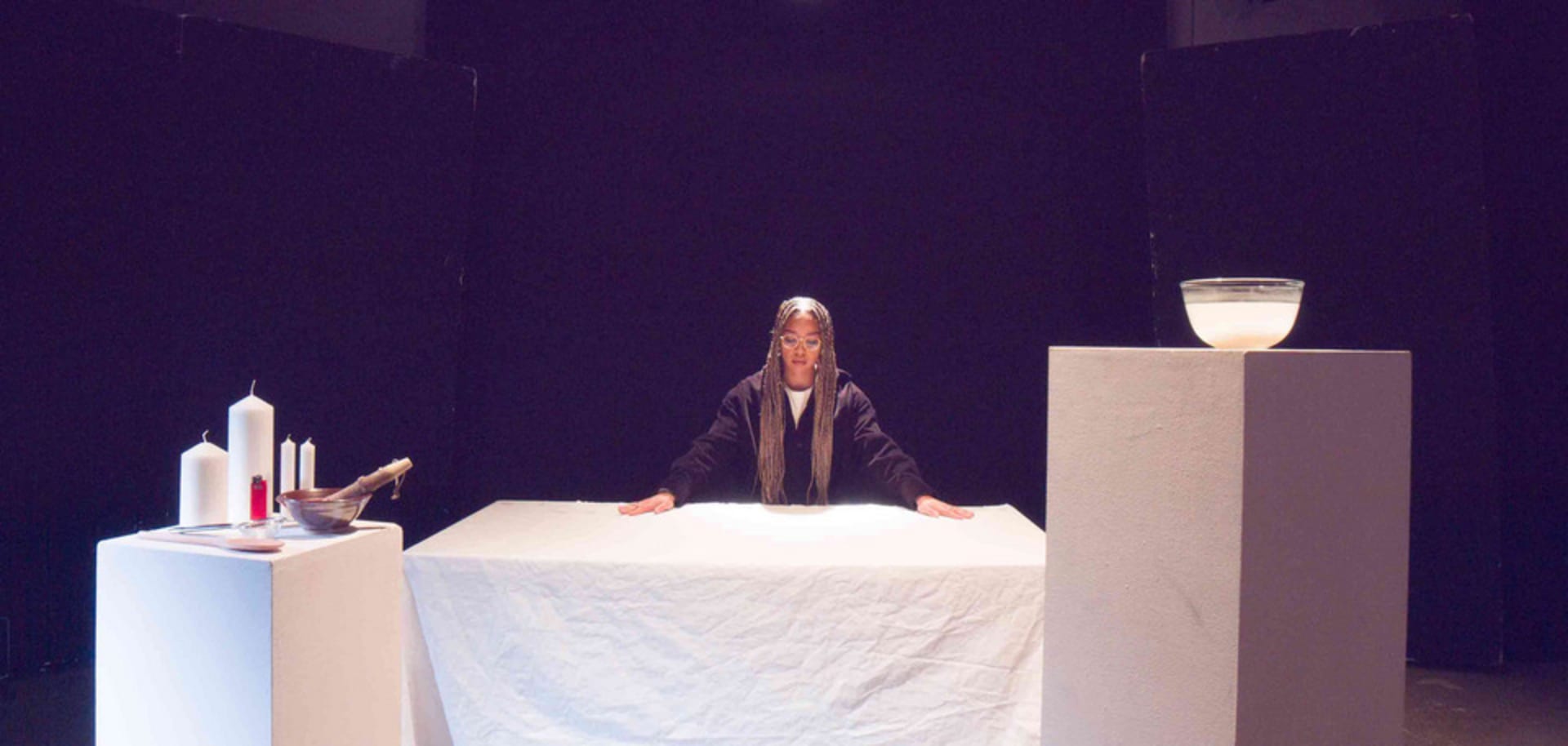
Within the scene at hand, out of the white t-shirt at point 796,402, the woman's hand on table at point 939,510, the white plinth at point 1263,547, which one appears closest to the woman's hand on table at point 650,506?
the woman's hand on table at point 939,510

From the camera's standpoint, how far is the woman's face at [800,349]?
3.05 meters

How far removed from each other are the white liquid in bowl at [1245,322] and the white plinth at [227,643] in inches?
55.0

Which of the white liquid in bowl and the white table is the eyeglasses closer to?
the white table

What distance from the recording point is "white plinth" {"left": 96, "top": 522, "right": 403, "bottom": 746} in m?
1.45

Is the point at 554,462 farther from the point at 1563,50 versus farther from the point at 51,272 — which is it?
the point at 1563,50

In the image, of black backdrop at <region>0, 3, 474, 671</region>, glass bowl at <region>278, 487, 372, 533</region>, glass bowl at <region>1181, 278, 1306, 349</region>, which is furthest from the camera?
black backdrop at <region>0, 3, 474, 671</region>

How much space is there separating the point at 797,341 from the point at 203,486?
5.75 ft

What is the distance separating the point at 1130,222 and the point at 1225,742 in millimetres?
2763

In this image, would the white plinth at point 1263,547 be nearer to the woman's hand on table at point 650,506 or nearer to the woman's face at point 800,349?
the woman's hand on table at point 650,506

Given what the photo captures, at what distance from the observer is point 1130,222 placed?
11.8 ft

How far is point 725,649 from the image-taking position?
1.95 meters

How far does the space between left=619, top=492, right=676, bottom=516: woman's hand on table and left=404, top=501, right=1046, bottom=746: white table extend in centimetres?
48

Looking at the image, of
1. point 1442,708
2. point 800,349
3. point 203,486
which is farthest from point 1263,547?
point 1442,708

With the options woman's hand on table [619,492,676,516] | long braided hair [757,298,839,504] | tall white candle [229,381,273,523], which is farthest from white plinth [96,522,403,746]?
long braided hair [757,298,839,504]
